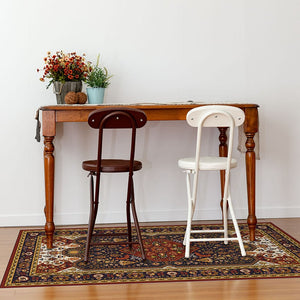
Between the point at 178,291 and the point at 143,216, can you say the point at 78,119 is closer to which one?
the point at 143,216

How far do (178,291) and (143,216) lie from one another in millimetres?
1580

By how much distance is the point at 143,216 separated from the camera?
13.7 ft

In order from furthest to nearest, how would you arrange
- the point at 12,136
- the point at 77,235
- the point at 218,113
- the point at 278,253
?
1. the point at 12,136
2. the point at 77,235
3. the point at 278,253
4. the point at 218,113

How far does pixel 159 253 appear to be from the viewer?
325 centimetres

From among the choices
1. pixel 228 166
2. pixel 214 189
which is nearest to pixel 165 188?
pixel 214 189

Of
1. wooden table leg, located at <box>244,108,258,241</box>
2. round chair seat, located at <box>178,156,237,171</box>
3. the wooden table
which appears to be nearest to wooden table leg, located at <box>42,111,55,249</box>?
the wooden table

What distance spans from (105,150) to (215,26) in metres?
1.29

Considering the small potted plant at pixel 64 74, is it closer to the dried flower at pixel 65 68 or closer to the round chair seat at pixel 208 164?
the dried flower at pixel 65 68

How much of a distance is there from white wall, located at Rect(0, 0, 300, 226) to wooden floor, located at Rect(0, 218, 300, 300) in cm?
146

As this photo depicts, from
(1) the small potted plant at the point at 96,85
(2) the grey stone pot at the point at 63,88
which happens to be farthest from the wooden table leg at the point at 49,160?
(1) the small potted plant at the point at 96,85

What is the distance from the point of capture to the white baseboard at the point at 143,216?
4062 mm

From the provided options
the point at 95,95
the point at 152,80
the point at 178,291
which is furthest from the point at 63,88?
the point at 178,291

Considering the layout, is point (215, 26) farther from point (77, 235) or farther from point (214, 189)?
point (77, 235)

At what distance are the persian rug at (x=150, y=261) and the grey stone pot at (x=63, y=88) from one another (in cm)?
97
